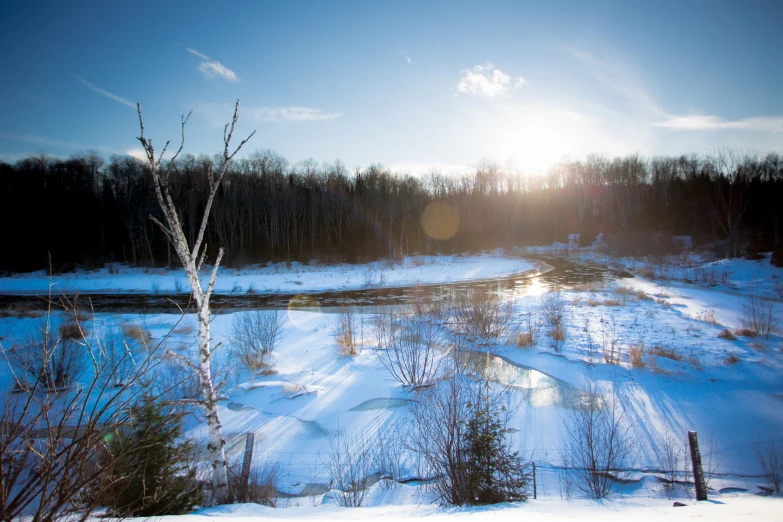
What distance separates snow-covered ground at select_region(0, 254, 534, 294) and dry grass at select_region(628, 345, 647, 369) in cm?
1780

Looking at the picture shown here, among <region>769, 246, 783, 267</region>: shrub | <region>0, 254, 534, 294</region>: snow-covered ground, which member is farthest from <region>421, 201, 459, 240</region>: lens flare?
<region>769, 246, 783, 267</region>: shrub

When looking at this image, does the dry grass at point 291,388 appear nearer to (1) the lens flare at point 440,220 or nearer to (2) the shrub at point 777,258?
(2) the shrub at point 777,258

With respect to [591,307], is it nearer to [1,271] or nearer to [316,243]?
[316,243]

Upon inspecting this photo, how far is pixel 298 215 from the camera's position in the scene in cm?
4338

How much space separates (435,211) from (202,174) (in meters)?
32.4

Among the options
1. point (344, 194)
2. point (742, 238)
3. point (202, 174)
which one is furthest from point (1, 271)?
point (742, 238)

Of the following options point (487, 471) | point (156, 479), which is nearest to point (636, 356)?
point (487, 471)

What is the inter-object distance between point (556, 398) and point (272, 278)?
2602 centimetres

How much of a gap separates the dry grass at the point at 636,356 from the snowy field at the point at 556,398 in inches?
1.9

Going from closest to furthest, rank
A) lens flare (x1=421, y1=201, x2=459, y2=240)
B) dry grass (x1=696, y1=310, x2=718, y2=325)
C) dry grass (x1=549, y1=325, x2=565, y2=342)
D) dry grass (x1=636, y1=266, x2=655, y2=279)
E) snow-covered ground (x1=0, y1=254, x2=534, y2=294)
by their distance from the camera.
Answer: dry grass (x1=549, y1=325, x2=565, y2=342) < dry grass (x1=696, y1=310, x2=718, y2=325) < dry grass (x1=636, y1=266, x2=655, y2=279) < snow-covered ground (x1=0, y1=254, x2=534, y2=294) < lens flare (x1=421, y1=201, x2=459, y2=240)

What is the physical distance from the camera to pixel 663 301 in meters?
17.1

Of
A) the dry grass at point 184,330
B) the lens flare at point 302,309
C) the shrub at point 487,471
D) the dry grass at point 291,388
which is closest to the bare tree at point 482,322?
the dry grass at point 291,388

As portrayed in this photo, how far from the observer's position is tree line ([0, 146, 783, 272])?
36344 millimetres

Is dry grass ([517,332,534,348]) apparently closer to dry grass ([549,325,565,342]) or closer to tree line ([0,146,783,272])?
dry grass ([549,325,565,342])
